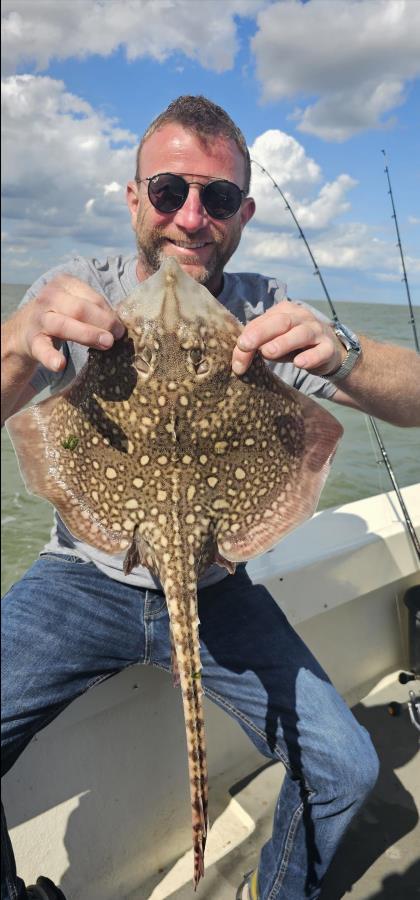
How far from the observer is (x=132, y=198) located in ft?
9.27

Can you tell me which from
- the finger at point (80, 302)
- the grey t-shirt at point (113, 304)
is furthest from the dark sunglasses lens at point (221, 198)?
the finger at point (80, 302)

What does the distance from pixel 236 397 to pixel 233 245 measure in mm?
1233

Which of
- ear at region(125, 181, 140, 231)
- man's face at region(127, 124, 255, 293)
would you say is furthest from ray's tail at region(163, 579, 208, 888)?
ear at region(125, 181, 140, 231)

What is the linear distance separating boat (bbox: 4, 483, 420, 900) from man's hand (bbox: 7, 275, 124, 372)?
1.55 meters

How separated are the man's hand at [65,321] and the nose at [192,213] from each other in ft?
2.68

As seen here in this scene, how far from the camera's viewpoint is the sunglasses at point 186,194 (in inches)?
93.0

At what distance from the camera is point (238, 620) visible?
252 cm

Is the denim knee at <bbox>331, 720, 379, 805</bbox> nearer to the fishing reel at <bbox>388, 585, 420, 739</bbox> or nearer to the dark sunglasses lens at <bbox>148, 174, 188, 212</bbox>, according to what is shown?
the fishing reel at <bbox>388, 585, 420, 739</bbox>

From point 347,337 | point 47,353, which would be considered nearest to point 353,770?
point 347,337

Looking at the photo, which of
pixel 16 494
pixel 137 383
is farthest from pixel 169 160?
pixel 16 494

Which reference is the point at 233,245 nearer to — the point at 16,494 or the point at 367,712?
the point at 367,712

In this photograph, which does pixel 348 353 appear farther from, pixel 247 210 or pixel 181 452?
pixel 247 210

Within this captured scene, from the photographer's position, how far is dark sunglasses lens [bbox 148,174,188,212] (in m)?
2.35

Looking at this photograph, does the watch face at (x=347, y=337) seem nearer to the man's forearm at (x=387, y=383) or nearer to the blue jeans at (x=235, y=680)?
the man's forearm at (x=387, y=383)
